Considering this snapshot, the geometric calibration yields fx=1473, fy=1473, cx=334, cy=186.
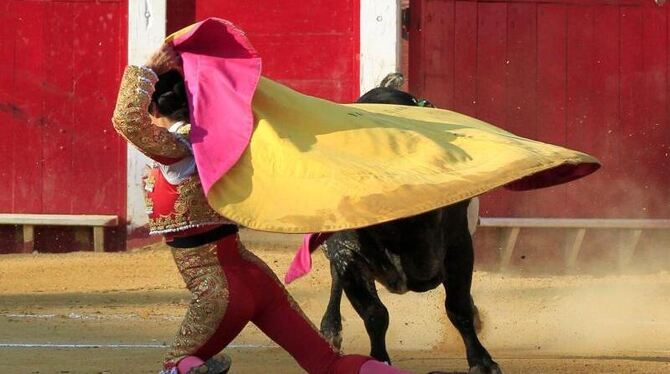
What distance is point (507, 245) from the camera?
32.3 feet

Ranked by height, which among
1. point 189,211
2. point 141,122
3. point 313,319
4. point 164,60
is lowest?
point 313,319

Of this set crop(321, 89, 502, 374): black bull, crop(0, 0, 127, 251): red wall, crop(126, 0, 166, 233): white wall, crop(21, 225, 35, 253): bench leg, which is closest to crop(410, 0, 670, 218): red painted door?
crop(126, 0, 166, 233): white wall

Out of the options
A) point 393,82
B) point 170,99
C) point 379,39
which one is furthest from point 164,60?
point 379,39

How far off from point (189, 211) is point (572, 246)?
21.0 ft

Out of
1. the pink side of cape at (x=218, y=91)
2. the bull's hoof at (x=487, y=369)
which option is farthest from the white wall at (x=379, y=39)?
the pink side of cape at (x=218, y=91)

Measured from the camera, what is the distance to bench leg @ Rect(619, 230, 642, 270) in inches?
392

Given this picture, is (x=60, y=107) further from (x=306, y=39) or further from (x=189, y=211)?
(x=189, y=211)

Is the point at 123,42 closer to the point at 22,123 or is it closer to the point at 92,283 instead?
the point at 22,123

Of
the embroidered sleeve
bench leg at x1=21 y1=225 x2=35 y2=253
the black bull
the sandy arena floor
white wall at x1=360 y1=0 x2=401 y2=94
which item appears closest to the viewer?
the embroidered sleeve

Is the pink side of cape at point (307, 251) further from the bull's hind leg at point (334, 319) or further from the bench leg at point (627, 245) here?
the bench leg at point (627, 245)

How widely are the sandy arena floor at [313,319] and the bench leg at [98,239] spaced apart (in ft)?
0.53

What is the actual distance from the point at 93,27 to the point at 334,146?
20.7ft

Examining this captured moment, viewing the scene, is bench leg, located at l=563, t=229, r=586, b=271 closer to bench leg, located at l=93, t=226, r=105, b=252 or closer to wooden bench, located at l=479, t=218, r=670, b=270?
wooden bench, located at l=479, t=218, r=670, b=270

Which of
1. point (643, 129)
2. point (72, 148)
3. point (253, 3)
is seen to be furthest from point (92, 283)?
point (643, 129)
